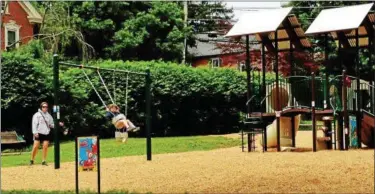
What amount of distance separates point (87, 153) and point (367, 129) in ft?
37.2

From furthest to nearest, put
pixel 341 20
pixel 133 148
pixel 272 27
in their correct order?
pixel 133 148 → pixel 272 27 → pixel 341 20

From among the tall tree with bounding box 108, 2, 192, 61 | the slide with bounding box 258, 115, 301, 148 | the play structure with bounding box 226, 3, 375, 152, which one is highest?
the tall tree with bounding box 108, 2, 192, 61

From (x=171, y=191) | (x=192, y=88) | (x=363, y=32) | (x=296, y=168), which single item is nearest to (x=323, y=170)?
(x=296, y=168)

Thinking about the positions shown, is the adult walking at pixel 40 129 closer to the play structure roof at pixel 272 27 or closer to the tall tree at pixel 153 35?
the play structure roof at pixel 272 27

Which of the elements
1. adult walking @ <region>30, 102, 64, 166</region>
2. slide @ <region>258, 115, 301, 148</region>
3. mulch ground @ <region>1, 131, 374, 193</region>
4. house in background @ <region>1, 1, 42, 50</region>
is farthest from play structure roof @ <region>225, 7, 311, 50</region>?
house in background @ <region>1, 1, 42, 50</region>

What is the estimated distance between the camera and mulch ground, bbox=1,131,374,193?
36.6ft

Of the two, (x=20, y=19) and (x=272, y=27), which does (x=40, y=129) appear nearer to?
(x=272, y=27)

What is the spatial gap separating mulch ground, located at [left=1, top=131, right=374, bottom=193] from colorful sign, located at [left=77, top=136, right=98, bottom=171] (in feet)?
1.47

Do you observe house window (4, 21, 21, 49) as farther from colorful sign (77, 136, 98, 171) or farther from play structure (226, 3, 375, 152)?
colorful sign (77, 136, 98, 171)

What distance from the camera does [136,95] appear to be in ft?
94.8

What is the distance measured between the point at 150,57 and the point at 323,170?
2919cm

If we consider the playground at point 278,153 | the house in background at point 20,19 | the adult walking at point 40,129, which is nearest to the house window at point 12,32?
the house in background at point 20,19

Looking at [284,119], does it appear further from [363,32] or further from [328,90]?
[363,32]

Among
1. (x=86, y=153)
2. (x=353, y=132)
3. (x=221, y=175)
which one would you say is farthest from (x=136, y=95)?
(x=86, y=153)
